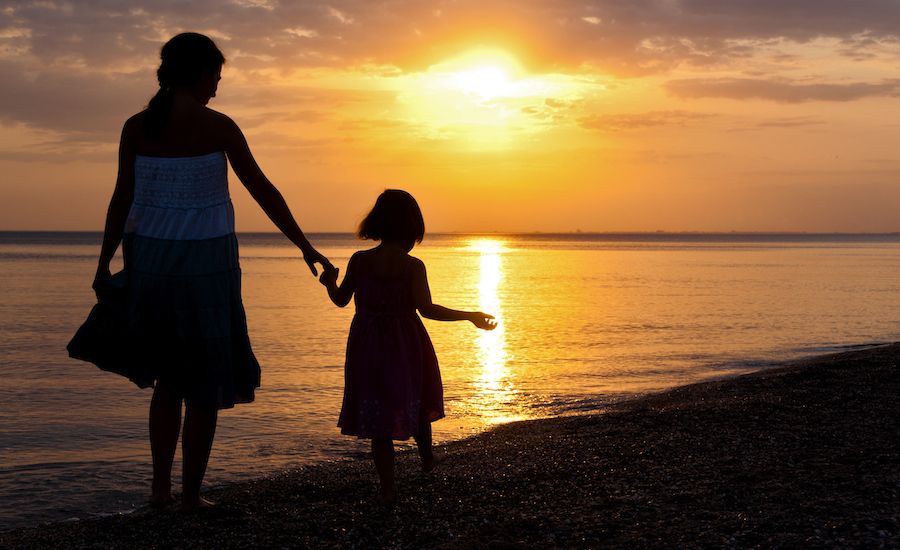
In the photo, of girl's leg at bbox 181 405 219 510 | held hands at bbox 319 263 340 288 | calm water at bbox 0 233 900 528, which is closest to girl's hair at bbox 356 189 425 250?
held hands at bbox 319 263 340 288

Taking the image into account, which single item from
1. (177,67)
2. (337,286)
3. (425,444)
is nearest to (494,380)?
(425,444)

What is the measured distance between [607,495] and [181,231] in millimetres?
2893

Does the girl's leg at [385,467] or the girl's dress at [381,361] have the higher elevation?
the girl's dress at [381,361]

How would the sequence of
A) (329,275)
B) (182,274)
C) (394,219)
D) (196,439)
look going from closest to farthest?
(182,274)
(196,439)
(329,275)
(394,219)

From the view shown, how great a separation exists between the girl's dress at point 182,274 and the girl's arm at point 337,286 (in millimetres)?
588

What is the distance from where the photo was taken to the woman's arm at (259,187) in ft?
15.3

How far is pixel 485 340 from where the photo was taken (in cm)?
1742

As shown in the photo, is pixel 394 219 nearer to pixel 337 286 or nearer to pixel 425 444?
pixel 337 286

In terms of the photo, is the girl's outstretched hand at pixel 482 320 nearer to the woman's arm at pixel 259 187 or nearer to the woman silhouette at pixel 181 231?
the woman's arm at pixel 259 187

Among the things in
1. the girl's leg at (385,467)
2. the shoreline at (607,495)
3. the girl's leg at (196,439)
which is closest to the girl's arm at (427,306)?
the girl's leg at (385,467)

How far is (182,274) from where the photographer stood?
14.8ft

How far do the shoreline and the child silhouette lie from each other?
53 centimetres

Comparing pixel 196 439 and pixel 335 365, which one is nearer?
pixel 196 439

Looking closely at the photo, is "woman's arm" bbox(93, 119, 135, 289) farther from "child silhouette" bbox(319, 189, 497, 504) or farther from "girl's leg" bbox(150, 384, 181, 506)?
"child silhouette" bbox(319, 189, 497, 504)
